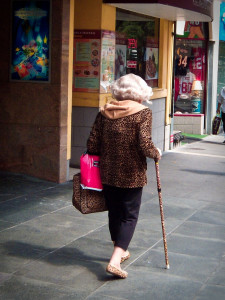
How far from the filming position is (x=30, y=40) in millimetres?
9203

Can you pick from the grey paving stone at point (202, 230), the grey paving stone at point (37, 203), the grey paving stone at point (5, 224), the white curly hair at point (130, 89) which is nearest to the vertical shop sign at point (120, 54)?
the grey paving stone at point (37, 203)

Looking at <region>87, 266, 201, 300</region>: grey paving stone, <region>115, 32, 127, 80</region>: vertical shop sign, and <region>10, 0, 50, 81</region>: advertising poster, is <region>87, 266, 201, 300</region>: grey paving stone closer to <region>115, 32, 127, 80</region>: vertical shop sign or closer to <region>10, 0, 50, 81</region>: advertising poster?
<region>10, 0, 50, 81</region>: advertising poster

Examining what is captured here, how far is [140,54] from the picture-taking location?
1232cm

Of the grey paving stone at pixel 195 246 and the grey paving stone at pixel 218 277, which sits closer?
the grey paving stone at pixel 218 277

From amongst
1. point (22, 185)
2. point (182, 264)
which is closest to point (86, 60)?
point (22, 185)

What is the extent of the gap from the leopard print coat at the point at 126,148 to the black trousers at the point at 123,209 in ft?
0.31

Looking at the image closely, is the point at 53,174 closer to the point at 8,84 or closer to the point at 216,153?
the point at 8,84

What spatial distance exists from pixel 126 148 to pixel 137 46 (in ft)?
23.0

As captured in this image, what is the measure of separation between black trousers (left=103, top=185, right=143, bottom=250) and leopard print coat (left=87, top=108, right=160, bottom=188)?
0.09 meters

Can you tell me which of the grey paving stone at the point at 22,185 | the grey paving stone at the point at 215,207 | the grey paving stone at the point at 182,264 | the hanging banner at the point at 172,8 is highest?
the hanging banner at the point at 172,8

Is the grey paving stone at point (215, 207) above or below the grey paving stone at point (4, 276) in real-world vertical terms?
above

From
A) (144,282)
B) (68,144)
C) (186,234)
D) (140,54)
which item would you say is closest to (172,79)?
(140,54)

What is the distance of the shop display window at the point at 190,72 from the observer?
57.8 feet

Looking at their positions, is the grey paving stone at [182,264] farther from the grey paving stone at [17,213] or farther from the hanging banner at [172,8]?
the hanging banner at [172,8]
